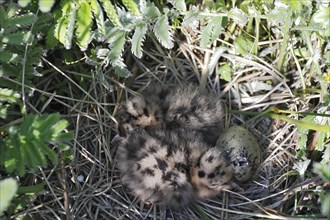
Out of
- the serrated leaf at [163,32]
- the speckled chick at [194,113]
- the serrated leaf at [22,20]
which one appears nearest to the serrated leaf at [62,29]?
the serrated leaf at [22,20]

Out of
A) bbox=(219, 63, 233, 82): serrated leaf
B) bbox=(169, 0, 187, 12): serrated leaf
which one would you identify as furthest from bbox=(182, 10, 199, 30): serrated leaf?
bbox=(219, 63, 233, 82): serrated leaf

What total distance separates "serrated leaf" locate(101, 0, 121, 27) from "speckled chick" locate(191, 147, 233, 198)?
802 millimetres

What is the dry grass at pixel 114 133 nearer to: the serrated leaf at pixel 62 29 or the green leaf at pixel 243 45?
the green leaf at pixel 243 45

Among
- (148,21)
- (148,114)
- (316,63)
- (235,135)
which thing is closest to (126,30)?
(148,21)

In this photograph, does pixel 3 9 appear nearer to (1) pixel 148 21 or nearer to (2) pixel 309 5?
(1) pixel 148 21

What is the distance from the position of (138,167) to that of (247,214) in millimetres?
592

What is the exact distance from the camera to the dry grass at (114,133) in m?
3.13

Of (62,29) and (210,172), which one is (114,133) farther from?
(62,29)

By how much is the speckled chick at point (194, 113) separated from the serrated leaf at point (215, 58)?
0.98 ft

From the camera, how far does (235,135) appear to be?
331cm

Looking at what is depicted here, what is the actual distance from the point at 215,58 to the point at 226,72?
0.34 ft

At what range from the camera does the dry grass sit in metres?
3.13

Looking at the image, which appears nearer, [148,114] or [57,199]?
[57,199]

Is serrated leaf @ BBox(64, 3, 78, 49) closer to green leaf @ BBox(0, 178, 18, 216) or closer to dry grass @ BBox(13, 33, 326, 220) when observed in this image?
dry grass @ BBox(13, 33, 326, 220)
